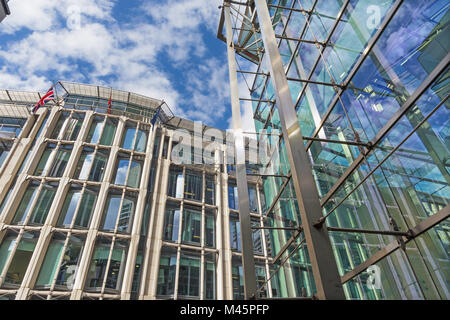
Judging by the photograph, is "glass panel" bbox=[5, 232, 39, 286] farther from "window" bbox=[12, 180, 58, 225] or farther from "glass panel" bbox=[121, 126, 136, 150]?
"glass panel" bbox=[121, 126, 136, 150]

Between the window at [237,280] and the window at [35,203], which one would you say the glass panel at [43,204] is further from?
the window at [237,280]

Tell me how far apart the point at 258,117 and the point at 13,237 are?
20965mm

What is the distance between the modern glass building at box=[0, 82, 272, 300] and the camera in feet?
67.6

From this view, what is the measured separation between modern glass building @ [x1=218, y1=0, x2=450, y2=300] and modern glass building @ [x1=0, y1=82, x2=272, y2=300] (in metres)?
16.1

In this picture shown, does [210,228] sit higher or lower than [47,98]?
lower

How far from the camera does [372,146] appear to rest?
6125 mm

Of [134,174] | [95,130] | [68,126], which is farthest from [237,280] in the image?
[68,126]

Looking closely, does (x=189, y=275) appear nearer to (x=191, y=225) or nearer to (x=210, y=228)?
(x=191, y=225)

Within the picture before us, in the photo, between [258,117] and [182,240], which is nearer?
[258,117]

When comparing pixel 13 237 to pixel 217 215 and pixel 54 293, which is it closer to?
pixel 54 293

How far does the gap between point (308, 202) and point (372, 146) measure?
313cm

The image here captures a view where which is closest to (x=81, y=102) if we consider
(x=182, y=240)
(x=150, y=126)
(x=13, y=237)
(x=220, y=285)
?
(x=150, y=126)

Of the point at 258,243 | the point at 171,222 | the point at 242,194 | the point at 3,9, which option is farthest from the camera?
the point at 258,243

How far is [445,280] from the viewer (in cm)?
438
